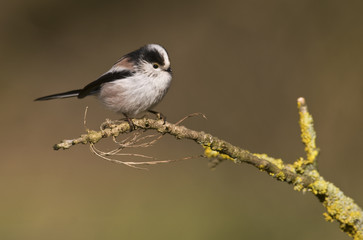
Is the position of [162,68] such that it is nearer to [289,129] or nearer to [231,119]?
[231,119]

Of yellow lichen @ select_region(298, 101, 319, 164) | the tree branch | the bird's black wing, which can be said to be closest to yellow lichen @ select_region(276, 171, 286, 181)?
the tree branch

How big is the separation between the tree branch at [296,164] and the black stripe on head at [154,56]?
58 centimetres

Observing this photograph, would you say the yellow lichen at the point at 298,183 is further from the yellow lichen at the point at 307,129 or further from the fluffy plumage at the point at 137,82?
the fluffy plumage at the point at 137,82

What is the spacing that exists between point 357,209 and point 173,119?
2102 millimetres

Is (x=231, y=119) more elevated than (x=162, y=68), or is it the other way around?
(x=231, y=119)

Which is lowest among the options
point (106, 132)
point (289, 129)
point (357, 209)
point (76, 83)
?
point (106, 132)

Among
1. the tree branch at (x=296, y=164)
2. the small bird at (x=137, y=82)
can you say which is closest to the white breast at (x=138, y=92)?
the small bird at (x=137, y=82)

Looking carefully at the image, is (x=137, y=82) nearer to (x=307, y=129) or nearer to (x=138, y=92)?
(x=138, y=92)

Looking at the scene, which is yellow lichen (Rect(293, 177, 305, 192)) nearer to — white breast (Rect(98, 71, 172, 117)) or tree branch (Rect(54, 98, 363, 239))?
tree branch (Rect(54, 98, 363, 239))

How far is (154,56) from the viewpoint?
206 cm

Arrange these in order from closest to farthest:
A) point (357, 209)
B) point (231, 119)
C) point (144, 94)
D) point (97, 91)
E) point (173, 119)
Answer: point (357, 209)
point (144, 94)
point (97, 91)
point (173, 119)
point (231, 119)

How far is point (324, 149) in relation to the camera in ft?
11.2

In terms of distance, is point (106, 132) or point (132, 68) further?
point (132, 68)

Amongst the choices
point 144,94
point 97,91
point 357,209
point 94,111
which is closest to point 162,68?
point 144,94
